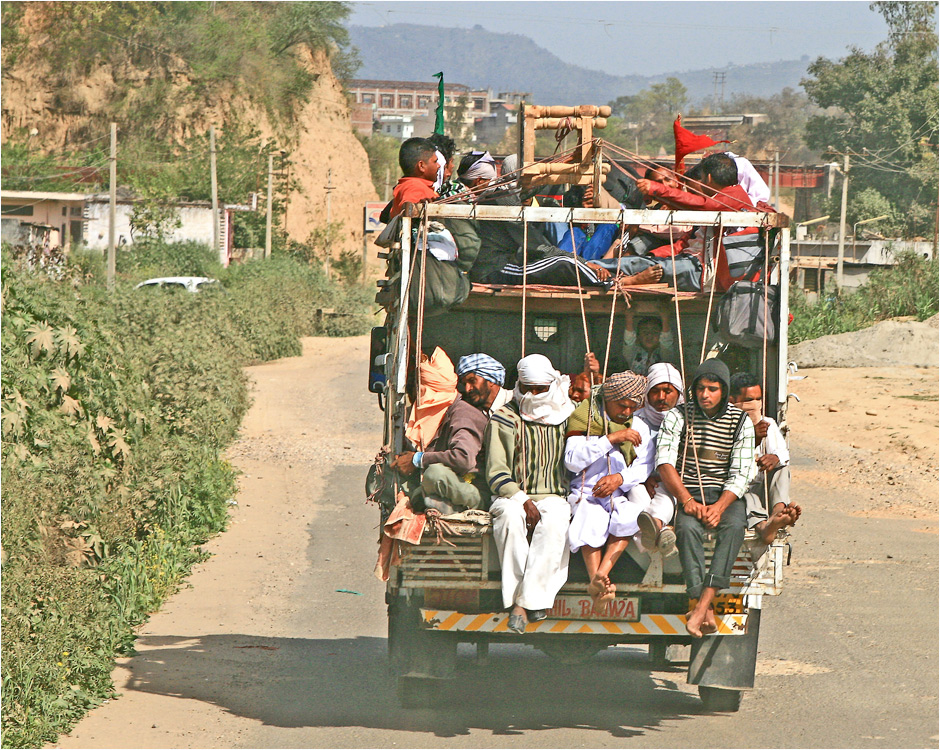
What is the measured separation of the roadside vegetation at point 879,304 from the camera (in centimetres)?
2658

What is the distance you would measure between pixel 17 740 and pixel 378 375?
3432 mm

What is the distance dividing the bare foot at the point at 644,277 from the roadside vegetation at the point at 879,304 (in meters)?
20.6

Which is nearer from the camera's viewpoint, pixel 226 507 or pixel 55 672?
pixel 55 672

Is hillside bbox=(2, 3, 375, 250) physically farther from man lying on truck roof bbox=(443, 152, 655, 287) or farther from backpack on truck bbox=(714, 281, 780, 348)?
backpack on truck bbox=(714, 281, 780, 348)

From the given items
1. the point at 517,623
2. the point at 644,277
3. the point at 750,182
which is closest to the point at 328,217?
the point at 750,182

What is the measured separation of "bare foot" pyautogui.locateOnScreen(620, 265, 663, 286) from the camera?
655 centimetres

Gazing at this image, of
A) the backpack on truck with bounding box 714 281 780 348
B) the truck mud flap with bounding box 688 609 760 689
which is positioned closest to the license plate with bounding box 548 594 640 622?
the truck mud flap with bounding box 688 609 760 689

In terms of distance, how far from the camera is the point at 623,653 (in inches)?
297

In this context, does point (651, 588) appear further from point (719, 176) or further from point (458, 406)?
point (719, 176)

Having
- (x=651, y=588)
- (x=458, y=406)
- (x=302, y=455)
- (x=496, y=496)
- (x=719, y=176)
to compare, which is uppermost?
(x=719, y=176)

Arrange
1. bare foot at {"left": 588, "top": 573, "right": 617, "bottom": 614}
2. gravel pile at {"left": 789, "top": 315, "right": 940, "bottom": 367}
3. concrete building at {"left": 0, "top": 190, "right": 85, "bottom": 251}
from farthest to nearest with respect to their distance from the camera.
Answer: concrete building at {"left": 0, "top": 190, "right": 85, "bottom": 251} → gravel pile at {"left": 789, "top": 315, "right": 940, "bottom": 367} → bare foot at {"left": 588, "top": 573, "right": 617, "bottom": 614}

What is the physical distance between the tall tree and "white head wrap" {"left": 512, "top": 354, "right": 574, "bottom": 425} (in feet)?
140

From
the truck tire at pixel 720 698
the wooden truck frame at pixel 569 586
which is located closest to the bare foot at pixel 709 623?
the wooden truck frame at pixel 569 586

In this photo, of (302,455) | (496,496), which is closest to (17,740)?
(496,496)
